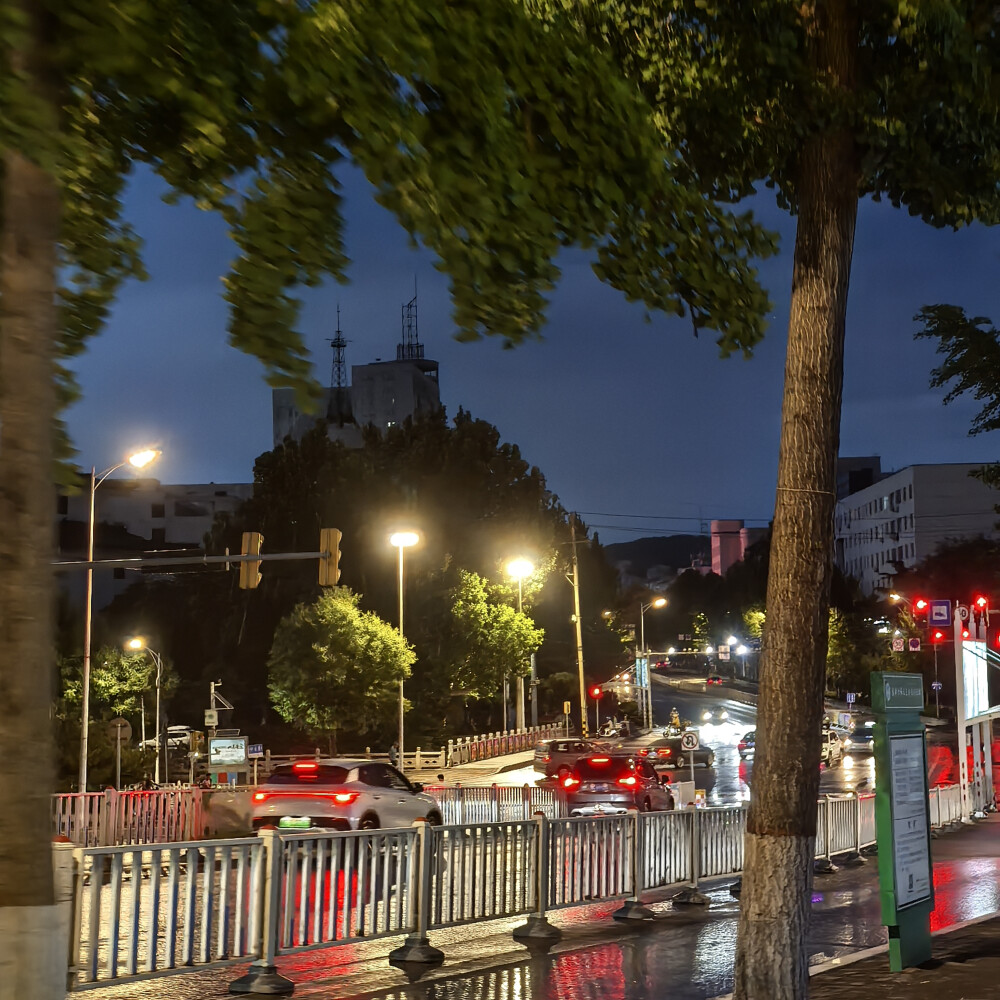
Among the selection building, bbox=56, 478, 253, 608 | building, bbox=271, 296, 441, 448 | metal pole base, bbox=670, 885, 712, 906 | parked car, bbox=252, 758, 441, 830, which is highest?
building, bbox=271, 296, 441, 448

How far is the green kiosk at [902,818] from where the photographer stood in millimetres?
10734

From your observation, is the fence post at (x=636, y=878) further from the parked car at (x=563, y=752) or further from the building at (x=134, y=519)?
the building at (x=134, y=519)

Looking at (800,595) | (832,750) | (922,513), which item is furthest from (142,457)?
(922,513)

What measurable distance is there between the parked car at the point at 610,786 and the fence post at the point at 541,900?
1544 cm

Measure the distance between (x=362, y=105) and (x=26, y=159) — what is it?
1286 millimetres

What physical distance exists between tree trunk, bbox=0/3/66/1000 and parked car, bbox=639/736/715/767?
155 feet

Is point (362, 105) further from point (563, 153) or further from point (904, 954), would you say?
point (904, 954)

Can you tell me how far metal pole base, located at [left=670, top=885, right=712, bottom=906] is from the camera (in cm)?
1525

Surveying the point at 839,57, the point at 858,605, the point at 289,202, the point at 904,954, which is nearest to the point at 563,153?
the point at 289,202

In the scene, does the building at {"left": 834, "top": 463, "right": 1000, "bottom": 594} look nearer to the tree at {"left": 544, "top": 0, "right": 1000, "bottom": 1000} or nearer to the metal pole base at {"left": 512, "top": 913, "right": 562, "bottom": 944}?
the metal pole base at {"left": 512, "top": 913, "right": 562, "bottom": 944}

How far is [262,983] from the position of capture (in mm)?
9758

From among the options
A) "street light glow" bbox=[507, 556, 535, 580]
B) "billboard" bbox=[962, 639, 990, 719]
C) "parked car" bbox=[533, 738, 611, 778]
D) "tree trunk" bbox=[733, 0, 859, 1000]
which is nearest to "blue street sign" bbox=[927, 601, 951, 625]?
"billboard" bbox=[962, 639, 990, 719]

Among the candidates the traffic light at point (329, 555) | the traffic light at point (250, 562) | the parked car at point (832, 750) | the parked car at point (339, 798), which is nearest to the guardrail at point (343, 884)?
the parked car at point (339, 798)

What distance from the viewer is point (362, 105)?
5.35 metres
